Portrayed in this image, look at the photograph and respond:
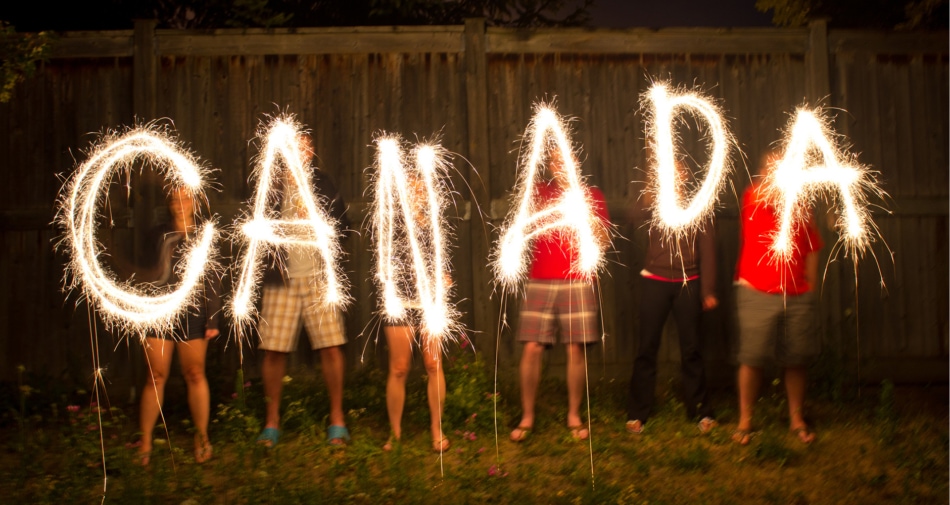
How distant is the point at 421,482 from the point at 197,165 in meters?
3.14

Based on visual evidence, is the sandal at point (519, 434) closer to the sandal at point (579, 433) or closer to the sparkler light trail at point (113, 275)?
the sandal at point (579, 433)

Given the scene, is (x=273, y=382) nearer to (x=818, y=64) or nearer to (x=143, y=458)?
(x=143, y=458)

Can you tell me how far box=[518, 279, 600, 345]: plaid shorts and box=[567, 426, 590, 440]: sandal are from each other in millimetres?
573

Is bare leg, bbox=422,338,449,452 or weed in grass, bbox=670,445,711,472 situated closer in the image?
weed in grass, bbox=670,445,711,472

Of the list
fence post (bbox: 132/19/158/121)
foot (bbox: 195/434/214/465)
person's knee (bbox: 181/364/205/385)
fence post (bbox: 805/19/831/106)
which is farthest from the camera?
fence post (bbox: 805/19/831/106)

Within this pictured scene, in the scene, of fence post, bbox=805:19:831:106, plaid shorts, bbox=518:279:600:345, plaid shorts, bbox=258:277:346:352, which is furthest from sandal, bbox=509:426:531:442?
fence post, bbox=805:19:831:106

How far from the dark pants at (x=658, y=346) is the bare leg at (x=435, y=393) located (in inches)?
53.0

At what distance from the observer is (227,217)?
6.06 meters

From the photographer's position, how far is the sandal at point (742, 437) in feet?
16.4

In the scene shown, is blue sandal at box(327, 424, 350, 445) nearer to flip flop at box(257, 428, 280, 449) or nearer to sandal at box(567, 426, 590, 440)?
flip flop at box(257, 428, 280, 449)

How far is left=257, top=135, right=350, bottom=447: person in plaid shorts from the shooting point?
508 cm

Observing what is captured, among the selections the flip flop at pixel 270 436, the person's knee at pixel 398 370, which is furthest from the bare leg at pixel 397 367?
the flip flop at pixel 270 436

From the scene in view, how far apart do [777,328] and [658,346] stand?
2.57 ft

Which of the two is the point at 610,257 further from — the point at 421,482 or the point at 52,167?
the point at 52,167
